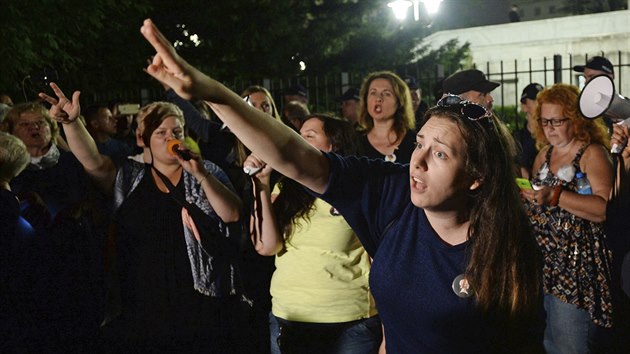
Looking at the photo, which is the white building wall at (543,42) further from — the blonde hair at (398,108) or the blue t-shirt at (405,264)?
the blue t-shirt at (405,264)

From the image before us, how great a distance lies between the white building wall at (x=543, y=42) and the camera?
2731cm

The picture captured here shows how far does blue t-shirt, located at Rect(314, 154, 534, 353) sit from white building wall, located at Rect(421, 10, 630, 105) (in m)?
24.1

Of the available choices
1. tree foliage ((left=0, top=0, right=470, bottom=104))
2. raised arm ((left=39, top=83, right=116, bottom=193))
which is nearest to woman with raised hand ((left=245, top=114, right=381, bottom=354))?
raised arm ((left=39, top=83, right=116, bottom=193))

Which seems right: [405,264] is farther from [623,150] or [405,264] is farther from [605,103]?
[623,150]

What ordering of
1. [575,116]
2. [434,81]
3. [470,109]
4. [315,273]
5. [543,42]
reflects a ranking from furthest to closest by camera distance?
[543,42] < [434,81] < [575,116] < [315,273] < [470,109]

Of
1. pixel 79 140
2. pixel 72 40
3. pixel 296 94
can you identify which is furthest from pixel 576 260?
pixel 72 40

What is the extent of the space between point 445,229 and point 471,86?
325cm

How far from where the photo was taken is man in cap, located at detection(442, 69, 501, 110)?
5.55 metres

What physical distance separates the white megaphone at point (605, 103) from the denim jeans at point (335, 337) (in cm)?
164

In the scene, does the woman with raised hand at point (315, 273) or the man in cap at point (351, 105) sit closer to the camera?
the woman with raised hand at point (315, 273)

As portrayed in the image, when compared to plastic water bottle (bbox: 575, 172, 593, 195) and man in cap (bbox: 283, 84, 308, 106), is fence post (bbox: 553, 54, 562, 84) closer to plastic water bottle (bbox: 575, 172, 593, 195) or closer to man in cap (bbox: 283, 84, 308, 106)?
man in cap (bbox: 283, 84, 308, 106)

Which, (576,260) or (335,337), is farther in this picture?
(576,260)

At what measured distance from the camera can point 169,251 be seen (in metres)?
4.38

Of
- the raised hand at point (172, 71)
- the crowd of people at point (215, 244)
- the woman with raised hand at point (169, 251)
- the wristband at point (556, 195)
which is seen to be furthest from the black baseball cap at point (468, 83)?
the raised hand at point (172, 71)
